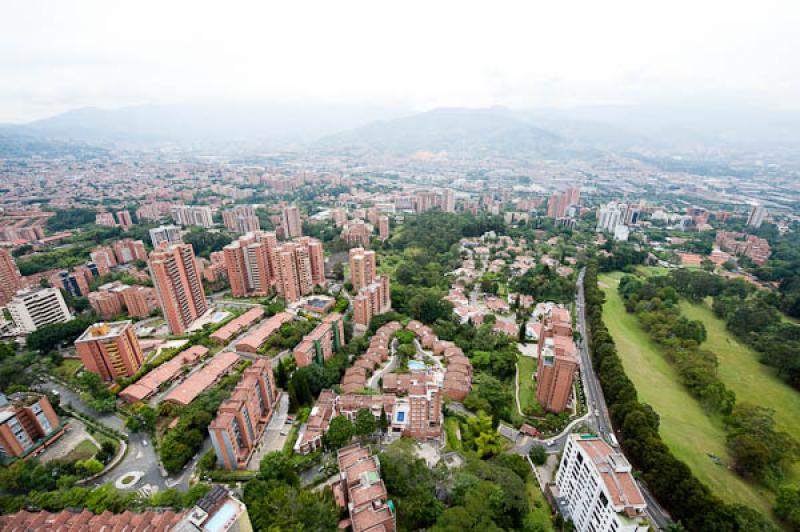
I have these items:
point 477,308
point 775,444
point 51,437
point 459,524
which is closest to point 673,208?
point 477,308

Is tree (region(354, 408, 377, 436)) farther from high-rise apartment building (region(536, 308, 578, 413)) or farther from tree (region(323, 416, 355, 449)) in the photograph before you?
high-rise apartment building (region(536, 308, 578, 413))

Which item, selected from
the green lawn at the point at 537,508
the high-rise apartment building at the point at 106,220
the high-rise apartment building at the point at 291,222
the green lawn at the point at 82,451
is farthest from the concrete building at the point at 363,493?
the high-rise apartment building at the point at 106,220

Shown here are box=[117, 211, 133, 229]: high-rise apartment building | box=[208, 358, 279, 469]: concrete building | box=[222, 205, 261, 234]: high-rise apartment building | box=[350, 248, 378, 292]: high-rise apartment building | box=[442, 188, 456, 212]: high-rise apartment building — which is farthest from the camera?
box=[442, 188, 456, 212]: high-rise apartment building

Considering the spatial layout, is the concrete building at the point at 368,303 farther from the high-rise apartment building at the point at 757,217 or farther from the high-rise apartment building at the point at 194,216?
the high-rise apartment building at the point at 757,217

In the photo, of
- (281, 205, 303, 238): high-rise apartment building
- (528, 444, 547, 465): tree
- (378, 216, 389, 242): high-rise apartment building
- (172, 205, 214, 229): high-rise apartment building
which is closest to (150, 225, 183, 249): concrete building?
(172, 205, 214, 229): high-rise apartment building

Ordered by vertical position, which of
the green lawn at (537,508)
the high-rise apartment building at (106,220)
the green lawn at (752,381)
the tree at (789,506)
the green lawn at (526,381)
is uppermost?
the high-rise apartment building at (106,220)

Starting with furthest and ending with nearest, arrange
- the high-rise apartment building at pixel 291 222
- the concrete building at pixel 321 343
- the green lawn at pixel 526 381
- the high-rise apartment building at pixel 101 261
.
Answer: the high-rise apartment building at pixel 291 222
the high-rise apartment building at pixel 101 261
the concrete building at pixel 321 343
the green lawn at pixel 526 381

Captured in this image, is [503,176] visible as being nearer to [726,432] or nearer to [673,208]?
[673,208]
